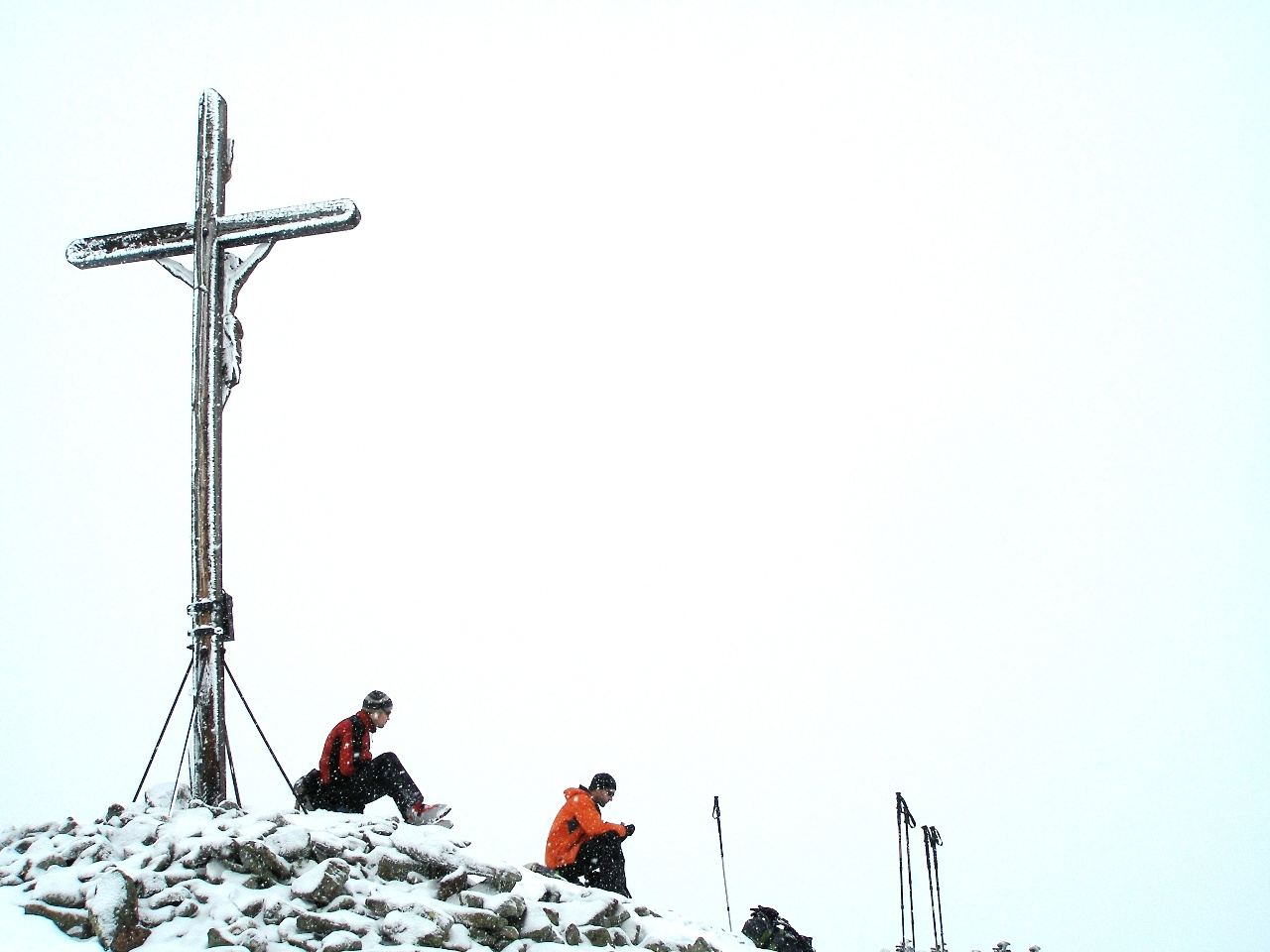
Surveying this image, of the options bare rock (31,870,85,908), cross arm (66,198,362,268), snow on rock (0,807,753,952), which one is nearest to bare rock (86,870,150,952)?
snow on rock (0,807,753,952)

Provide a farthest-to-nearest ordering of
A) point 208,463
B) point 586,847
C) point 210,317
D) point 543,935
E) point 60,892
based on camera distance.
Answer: point 210,317 < point 208,463 < point 586,847 < point 543,935 < point 60,892

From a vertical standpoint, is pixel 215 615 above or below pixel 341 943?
above

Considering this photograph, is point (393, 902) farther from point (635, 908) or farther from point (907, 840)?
point (907, 840)

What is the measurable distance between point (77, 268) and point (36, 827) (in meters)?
5.11

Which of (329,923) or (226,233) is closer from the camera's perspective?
(329,923)

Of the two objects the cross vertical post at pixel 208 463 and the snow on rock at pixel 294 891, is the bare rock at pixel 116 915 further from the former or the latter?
the cross vertical post at pixel 208 463

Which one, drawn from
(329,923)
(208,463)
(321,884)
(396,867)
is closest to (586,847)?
(396,867)

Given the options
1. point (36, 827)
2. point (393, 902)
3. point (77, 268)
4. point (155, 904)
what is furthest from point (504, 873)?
point (77, 268)

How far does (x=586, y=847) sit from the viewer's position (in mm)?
8305

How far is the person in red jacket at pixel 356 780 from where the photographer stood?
26.5 ft

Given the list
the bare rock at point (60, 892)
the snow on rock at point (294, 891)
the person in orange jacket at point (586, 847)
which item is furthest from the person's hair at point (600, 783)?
the bare rock at point (60, 892)

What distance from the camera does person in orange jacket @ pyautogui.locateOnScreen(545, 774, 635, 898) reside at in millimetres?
8242

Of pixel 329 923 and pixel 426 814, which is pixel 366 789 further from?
pixel 329 923

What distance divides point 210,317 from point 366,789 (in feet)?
13.7
